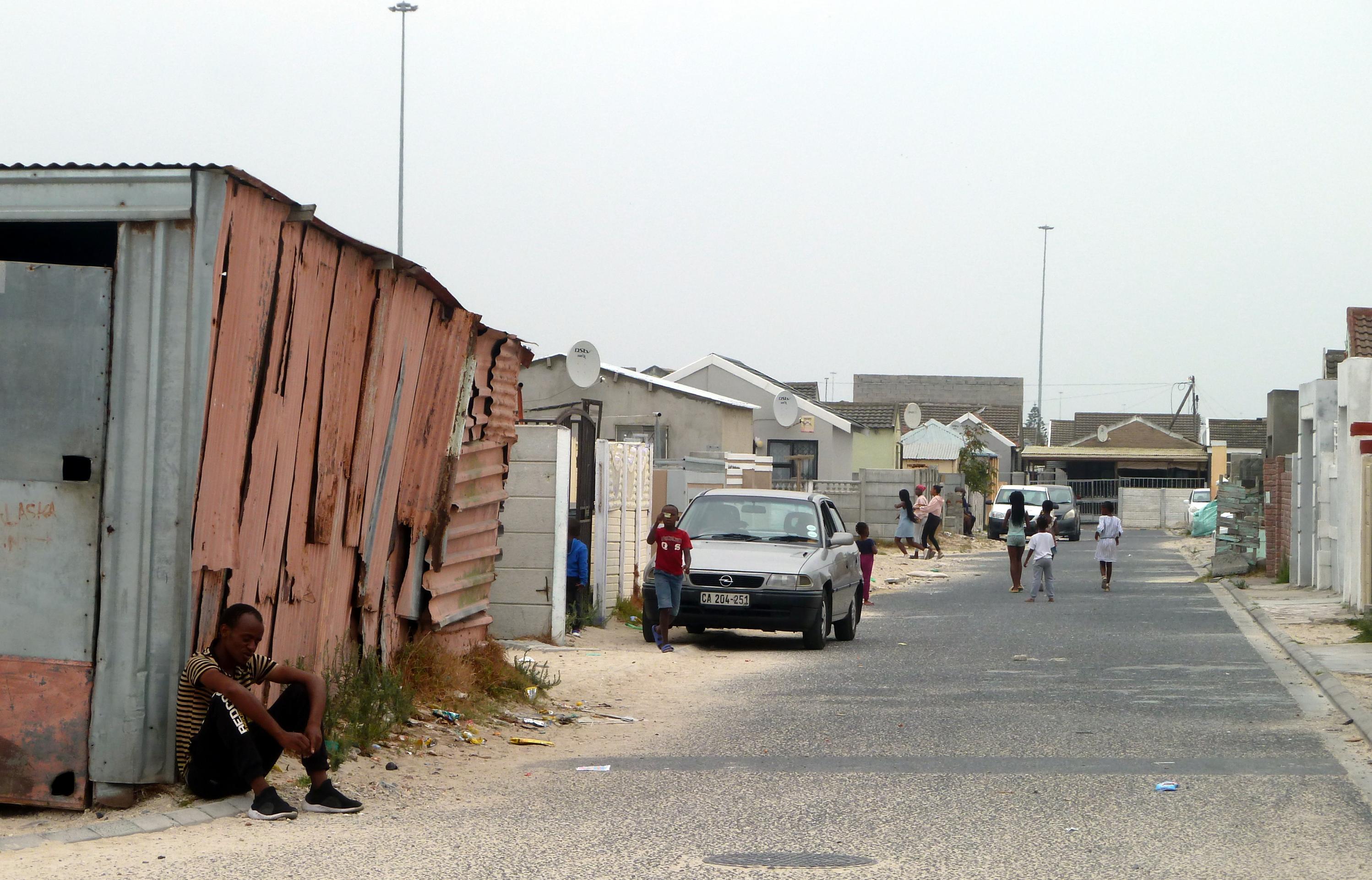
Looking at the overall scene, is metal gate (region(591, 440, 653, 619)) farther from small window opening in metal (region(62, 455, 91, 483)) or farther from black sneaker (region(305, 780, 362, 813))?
small window opening in metal (region(62, 455, 91, 483))

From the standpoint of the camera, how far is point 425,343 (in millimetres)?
9617

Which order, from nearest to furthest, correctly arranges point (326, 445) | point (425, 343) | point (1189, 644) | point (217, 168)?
point (217, 168), point (326, 445), point (425, 343), point (1189, 644)

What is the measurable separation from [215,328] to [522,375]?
83.4ft

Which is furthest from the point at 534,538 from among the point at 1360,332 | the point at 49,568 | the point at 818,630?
the point at 1360,332

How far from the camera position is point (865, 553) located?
21.1 m

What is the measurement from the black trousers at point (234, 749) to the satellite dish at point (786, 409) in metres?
31.9

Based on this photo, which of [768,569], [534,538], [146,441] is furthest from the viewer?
[768,569]

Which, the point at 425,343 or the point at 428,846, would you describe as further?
the point at 425,343

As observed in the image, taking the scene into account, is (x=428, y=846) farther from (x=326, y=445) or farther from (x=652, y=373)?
(x=652, y=373)

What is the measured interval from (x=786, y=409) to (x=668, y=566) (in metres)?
24.6

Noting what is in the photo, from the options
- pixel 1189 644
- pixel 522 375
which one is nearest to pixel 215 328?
pixel 1189 644

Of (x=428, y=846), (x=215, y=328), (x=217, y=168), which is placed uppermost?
(x=217, y=168)

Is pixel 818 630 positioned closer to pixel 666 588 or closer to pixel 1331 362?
pixel 666 588

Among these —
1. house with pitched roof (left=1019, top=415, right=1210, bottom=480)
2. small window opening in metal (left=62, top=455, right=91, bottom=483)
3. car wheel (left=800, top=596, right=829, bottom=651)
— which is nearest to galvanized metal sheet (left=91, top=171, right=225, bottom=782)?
small window opening in metal (left=62, top=455, right=91, bottom=483)
